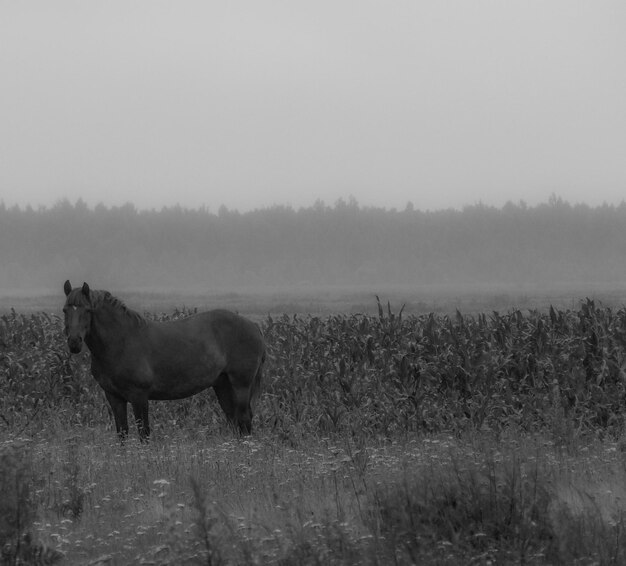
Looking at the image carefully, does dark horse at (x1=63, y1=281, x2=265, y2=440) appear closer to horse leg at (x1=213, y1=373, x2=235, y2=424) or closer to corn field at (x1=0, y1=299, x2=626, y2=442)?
horse leg at (x1=213, y1=373, x2=235, y2=424)

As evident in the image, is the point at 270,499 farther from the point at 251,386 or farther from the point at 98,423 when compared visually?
the point at 98,423

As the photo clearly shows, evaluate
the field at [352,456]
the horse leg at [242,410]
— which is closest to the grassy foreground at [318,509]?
the field at [352,456]

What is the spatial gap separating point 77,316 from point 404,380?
547 centimetres

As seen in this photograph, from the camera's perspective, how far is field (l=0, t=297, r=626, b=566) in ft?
18.3

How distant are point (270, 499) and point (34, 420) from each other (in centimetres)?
702

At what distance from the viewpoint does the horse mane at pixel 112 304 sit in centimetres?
981

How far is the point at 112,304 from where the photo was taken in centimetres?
1009

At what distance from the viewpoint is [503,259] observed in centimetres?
15762

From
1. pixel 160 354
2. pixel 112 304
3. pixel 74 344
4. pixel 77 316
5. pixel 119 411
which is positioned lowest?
pixel 119 411

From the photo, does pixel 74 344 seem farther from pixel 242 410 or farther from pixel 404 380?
pixel 404 380

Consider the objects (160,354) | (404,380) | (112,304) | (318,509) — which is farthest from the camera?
(404,380)

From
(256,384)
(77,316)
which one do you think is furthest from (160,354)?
(256,384)

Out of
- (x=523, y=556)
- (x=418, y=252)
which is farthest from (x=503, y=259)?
(x=523, y=556)

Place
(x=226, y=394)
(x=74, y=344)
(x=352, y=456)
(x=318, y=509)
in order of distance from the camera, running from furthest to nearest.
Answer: (x=226, y=394) < (x=74, y=344) < (x=352, y=456) < (x=318, y=509)
